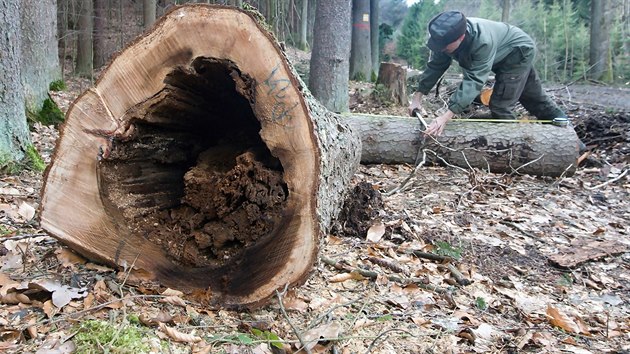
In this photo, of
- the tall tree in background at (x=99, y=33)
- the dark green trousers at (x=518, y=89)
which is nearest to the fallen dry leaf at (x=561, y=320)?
the dark green trousers at (x=518, y=89)

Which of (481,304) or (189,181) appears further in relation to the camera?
(481,304)

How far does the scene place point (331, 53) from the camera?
23.7 feet

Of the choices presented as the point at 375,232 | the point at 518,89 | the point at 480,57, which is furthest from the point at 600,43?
the point at 375,232

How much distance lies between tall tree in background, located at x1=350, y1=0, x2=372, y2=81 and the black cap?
6.94 meters

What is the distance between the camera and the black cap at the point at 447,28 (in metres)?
5.43

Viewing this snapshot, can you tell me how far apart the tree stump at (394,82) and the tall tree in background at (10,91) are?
20.2ft

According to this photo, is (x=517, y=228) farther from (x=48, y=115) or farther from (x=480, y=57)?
(x=48, y=115)

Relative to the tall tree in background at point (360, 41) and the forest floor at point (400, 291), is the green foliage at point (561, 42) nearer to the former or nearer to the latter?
the tall tree in background at point (360, 41)

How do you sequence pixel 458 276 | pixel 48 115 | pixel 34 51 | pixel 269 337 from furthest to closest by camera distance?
pixel 34 51 → pixel 48 115 → pixel 458 276 → pixel 269 337

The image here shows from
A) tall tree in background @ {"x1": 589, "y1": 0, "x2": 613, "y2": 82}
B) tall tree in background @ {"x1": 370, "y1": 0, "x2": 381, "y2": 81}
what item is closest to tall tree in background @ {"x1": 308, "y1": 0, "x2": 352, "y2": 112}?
tall tree in background @ {"x1": 370, "y1": 0, "x2": 381, "y2": 81}

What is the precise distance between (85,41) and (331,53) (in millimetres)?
7140

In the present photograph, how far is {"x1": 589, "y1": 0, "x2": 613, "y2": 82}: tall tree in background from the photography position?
15121 millimetres

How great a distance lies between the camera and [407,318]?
8.54 feet

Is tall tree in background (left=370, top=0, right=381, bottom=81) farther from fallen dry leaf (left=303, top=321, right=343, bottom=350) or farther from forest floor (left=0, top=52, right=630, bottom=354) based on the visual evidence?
fallen dry leaf (left=303, top=321, right=343, bottom=350)
